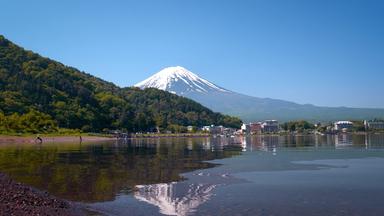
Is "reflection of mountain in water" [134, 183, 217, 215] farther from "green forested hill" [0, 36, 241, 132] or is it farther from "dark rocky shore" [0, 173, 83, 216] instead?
"green forested hill" [0, 36, 241, 132]

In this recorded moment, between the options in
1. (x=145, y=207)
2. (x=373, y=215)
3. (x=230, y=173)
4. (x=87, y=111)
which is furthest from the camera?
(x=87, y=111)

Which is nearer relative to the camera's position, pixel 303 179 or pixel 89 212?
pixel 89 212

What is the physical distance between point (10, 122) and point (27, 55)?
81.3 metres

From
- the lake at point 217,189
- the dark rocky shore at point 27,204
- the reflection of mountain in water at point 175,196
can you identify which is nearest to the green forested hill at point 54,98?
the lake at point 217,189

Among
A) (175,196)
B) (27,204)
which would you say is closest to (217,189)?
(175,196)

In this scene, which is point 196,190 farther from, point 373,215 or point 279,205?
point 373,215

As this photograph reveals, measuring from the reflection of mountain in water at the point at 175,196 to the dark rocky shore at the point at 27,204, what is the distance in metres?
2.98

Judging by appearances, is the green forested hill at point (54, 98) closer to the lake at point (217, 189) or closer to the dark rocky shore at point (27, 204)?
the lake at point (217, 189)

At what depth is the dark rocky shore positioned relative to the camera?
12.1m

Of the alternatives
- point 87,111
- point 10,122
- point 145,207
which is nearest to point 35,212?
point 145,207

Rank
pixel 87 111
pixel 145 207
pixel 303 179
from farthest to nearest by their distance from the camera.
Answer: pixel 87 111, pixel 303 179, pixel 145 207

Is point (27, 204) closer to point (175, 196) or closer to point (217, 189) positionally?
point (175, 196)

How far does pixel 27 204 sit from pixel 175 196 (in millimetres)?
6303

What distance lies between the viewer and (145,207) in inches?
610
